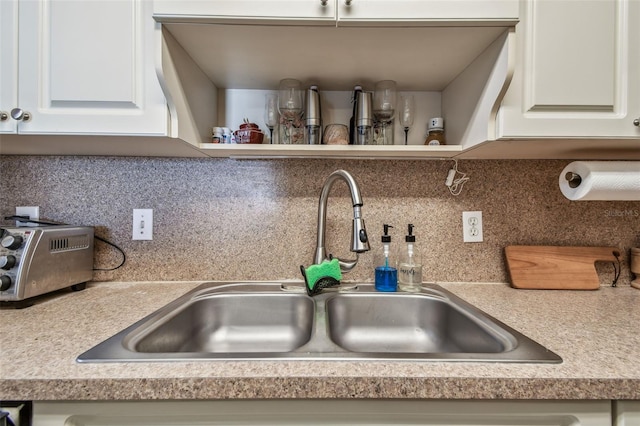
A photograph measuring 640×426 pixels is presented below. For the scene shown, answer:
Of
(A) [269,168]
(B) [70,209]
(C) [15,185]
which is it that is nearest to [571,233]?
(A) [269,168]

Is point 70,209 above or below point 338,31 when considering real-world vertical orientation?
below

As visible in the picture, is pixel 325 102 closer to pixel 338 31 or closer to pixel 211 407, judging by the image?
pixel 338 31

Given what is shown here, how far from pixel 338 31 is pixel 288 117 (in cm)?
32

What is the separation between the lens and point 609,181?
0.89 metres

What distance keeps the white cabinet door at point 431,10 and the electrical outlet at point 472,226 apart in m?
0.62

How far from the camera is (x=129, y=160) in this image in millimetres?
1061

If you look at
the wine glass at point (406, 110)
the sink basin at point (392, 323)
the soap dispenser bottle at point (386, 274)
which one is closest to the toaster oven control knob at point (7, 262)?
the sink basin at point (392, 323)

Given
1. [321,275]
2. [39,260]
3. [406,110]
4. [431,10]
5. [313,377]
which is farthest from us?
[406,110]

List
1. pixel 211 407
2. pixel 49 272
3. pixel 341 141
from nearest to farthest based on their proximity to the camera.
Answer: pixel 211 407 < pixel 49 272 < pixel 341 141

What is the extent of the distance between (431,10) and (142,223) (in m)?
1.11

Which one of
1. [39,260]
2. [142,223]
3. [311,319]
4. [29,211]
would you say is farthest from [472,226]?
[29,211]

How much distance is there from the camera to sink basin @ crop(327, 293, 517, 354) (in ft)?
2.89

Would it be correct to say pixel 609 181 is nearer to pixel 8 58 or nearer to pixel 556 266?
pixel 556 266

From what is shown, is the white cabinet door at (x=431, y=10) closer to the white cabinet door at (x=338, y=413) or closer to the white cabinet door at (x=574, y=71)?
the white cabinet door at (x=574, y=71)
